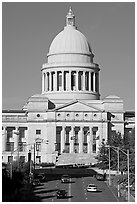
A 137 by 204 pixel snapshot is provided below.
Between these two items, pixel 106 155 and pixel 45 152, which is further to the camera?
pixel 45 152

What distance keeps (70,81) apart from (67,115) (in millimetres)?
11930

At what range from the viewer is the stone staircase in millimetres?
120213

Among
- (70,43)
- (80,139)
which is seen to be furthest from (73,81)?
(80,139)

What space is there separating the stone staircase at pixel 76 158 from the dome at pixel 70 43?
2987cm

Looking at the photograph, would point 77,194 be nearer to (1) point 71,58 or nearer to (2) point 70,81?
(2) point 70,81

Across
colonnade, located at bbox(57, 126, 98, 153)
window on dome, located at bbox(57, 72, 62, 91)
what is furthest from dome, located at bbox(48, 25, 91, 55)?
colonnade, located at bbox(57, 126, 98, 153)

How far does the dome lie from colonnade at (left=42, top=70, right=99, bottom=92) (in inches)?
221

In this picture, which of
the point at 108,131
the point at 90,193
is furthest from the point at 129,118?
the point at 90,193

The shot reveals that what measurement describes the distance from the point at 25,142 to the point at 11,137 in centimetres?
363

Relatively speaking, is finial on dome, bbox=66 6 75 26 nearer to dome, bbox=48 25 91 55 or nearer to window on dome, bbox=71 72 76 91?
dome, bbox=48 25 91 55

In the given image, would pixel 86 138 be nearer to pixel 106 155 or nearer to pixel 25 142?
pixel 25 142

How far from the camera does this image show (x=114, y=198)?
5438 cm

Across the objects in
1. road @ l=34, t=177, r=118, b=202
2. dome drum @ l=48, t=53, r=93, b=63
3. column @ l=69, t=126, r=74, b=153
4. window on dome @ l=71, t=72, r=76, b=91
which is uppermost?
dome drum @ l=48, t=53, r=93, b=63

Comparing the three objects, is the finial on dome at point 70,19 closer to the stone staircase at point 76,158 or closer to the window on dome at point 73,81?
the window on dome at point 73,81
